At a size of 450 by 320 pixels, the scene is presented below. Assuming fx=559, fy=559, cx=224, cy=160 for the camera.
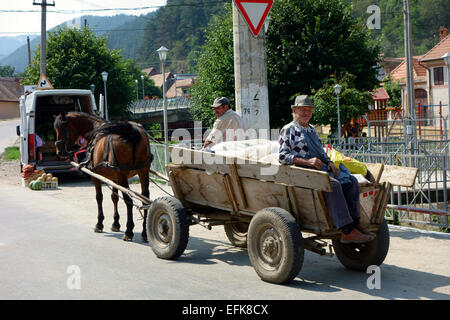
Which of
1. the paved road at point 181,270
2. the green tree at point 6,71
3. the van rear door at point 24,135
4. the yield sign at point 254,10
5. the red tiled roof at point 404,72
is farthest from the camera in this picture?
the green tree at point 6,71

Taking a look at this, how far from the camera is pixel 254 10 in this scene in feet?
27.3

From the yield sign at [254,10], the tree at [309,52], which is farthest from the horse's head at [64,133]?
the tree at [309,52]

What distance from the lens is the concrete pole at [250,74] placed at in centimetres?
927

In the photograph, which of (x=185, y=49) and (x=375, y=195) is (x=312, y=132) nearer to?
(x=375, y=195)

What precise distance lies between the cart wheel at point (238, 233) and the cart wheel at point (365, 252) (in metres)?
1.72

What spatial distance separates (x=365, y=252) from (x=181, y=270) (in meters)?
2.22

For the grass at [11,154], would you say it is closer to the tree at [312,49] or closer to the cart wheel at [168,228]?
the tree at [312,49]

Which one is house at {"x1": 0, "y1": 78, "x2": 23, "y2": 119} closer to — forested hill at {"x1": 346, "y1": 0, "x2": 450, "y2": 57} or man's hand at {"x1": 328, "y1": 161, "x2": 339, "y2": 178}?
forested hill at {"x1": 346, "y1": 0, "x2": 450, "y2": 57}

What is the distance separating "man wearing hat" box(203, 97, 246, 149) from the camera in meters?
8.07

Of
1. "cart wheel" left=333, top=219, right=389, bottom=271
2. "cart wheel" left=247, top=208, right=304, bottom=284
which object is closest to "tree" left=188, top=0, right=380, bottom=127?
"cart wheel" left=333, top=219, right=389, bottom=271

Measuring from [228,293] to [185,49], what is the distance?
155 meters

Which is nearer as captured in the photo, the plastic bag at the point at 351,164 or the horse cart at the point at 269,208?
the horse cart at the point at 269,208

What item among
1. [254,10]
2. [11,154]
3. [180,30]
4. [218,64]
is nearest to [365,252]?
[254,10]

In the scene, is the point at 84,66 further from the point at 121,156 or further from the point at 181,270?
the point at 181,270
